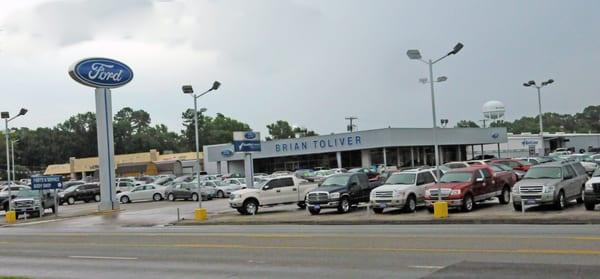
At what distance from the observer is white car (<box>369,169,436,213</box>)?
26.3 metres

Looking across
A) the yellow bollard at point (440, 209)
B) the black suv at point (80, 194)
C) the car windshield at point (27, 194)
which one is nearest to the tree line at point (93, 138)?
the black suv at point (80, 194)

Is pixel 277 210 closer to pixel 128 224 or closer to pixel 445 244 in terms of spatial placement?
pixel 128 224

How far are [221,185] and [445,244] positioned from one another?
1393 inches

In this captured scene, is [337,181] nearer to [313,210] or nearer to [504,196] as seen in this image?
[313,210]

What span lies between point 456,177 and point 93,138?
456 ft

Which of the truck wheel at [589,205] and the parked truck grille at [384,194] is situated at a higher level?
the parked truck grille at [384,194]

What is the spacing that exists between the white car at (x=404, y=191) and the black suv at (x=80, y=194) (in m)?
34.7

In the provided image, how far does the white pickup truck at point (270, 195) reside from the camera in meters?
31.8

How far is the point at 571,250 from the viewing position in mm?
Answer: 12461

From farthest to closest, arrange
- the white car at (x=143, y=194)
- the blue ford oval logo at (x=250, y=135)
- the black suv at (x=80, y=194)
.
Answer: the black suv at (x=80, y=194), the white car at (x=143, y=194), the blue ford oval logo at (x=250, y=135)

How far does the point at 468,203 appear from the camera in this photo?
82.6 ft

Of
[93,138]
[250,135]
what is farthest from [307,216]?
[93,138]

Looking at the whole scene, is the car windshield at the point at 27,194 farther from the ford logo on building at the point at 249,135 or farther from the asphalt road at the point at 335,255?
the asphalt road at the point at 335,255

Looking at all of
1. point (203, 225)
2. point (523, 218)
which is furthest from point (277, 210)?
point (523, 218)
